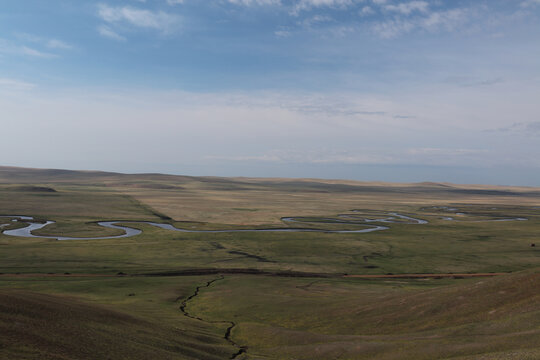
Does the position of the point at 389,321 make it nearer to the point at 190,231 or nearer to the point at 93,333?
the point at 93,333

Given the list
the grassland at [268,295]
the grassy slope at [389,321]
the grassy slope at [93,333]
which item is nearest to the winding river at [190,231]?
the grassland at [268,295]

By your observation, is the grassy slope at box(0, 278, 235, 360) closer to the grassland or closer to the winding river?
the grassland

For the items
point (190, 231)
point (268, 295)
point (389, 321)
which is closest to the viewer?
point (389, 321)

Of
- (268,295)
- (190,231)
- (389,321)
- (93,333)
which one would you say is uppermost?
(93,333)

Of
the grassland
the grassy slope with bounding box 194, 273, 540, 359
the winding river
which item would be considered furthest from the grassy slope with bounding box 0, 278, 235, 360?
the winding river

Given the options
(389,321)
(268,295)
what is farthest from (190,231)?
(389,321)

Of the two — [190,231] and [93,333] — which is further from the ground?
[93,333]

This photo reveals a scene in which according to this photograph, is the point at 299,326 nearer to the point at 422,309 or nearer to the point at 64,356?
the point at 422,309

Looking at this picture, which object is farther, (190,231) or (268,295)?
(190,231)

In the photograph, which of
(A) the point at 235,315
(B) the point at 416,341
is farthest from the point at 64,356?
(A) the point at 235,315
